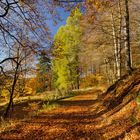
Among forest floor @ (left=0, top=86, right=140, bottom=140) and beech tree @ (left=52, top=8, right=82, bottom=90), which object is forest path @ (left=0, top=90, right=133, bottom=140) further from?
beech tree @ (left=52, top=8, right=82, bottom=90)

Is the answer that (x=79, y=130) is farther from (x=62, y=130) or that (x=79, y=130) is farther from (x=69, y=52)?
(x=69, y=52)

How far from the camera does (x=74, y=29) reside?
4162 centimetres

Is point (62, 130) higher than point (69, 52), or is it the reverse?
point (69, 52)

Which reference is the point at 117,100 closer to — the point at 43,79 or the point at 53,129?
the point at 53,129

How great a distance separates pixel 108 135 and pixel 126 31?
834 cm

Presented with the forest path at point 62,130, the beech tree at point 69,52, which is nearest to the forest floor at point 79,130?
the forest path at point 62,130

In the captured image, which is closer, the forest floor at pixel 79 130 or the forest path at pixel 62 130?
the forest floor at pixel 79 130

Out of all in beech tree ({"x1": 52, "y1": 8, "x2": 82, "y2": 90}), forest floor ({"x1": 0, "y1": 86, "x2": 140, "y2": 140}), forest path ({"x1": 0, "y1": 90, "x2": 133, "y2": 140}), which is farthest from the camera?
beech tree ({"x1": 52, "y1": 8, "x2": 82, "y2": 90})

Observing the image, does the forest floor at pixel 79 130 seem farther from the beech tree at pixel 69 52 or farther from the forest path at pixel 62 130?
the beech tree at pixel 69 52

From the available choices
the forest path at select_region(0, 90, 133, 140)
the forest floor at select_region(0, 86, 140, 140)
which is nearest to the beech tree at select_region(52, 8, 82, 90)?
the forest path at select_region(0, 90, 133, 140)

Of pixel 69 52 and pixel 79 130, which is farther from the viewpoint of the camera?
pixel 69 52

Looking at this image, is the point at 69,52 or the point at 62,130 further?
the point at 69,52

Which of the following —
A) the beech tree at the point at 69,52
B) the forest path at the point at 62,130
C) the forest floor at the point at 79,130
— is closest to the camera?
the forest floor at the point at 79,130

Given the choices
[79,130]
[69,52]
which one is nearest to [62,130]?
[79,130]
